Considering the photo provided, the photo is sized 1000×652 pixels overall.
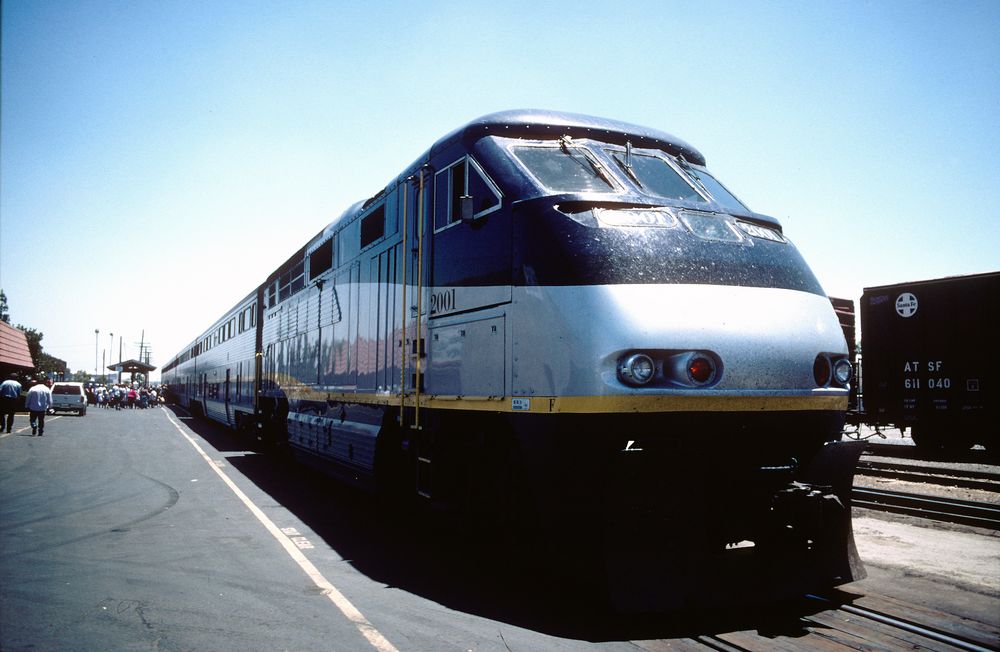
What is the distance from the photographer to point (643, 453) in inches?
185

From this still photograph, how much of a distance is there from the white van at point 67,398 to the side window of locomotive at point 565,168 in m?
37.4

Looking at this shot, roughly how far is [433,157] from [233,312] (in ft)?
53.7

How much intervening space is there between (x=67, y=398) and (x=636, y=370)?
130ft

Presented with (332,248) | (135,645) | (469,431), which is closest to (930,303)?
(332,248)

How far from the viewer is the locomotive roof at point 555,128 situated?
630cm

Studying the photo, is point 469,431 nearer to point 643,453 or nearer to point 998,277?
point 643,453

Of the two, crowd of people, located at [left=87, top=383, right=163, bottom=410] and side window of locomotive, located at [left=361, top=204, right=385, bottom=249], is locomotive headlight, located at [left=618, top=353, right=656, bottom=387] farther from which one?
crowd of people, located at [left=87, top=383, right=163, bottom=410]

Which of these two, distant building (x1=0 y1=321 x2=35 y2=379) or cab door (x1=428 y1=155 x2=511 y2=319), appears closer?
cab door (x1=428 y1=155 x2=511 y2=319)

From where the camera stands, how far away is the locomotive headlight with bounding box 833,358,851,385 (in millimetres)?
5410

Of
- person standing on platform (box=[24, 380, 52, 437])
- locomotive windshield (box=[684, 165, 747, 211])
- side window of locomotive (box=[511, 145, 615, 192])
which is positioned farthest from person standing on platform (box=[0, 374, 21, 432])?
locomotive windshield (box=[684, 165, 747, 211])

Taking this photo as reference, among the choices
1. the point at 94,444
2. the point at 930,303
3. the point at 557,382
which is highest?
the point at 930,303

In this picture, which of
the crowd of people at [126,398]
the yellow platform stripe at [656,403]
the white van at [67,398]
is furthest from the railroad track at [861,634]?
the crowd of people at [126,398]

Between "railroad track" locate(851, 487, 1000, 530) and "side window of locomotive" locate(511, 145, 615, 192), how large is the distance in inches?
230

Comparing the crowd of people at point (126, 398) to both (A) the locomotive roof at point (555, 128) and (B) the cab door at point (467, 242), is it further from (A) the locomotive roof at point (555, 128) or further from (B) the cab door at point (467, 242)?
(A) the locomotive roof at point (555, 128)
